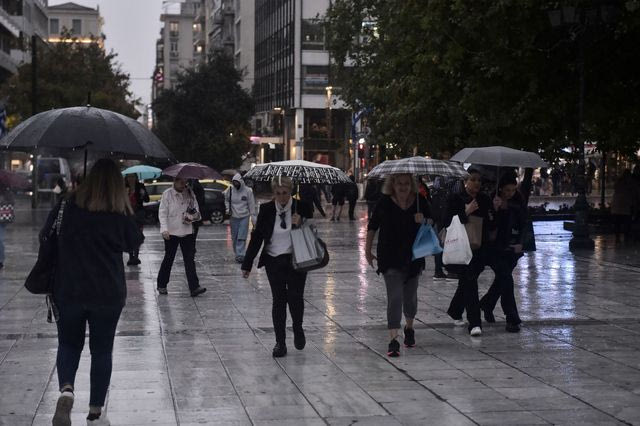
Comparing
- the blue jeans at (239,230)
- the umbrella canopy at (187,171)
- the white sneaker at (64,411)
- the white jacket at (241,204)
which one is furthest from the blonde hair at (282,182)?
the white jacket at (241,204)

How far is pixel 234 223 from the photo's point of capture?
21.0m

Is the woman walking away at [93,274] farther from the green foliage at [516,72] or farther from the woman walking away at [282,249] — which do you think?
the green foliage at [516,72]

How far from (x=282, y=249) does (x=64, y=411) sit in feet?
11.6

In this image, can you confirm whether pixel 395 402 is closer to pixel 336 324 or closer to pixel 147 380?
pixel 147 380

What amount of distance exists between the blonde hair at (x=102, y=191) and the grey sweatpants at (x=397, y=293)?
363 cm

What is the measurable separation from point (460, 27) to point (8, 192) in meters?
10.8

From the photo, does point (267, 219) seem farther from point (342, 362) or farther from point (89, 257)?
point (89, 257)

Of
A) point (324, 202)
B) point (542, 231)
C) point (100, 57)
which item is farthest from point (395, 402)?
point (100, 57)

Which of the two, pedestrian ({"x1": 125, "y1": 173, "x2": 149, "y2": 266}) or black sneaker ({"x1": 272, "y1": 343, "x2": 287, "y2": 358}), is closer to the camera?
black sneaker ({"x1": 272, "y1": 343, "x2": 287, "y2": 358})

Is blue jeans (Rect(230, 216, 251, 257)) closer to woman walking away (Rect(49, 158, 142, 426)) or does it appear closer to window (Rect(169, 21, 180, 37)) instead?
woman walking away (Rect(49, 158, 142, 426))

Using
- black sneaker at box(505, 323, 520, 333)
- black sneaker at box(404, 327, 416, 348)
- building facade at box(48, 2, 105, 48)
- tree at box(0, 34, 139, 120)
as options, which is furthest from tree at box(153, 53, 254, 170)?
building facade at box(48, 2, 105, 48)

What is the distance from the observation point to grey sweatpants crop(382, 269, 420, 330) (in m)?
10.4

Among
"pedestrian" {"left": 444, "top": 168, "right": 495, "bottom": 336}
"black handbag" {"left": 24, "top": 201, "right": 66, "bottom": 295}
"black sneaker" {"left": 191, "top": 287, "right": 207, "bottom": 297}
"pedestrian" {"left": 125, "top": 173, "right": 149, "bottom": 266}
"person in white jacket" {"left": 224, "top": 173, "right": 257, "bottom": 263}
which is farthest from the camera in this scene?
"person in white jacket" {"left": 224, "top": 173, "right": 257, "bottom": 263}

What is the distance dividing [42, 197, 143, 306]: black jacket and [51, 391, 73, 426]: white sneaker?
0.61 metres
